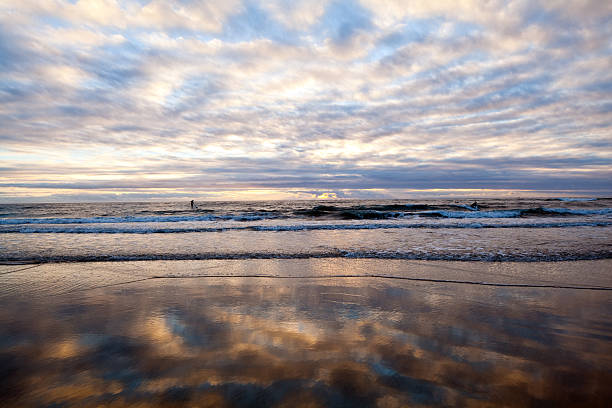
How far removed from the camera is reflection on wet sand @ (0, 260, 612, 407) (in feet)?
7.39

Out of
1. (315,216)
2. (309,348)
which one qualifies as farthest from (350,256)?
(315,216)

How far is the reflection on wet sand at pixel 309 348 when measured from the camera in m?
2.25

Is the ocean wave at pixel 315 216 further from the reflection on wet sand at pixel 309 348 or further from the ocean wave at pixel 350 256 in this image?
the reflection on wet sand at pixel 309 348

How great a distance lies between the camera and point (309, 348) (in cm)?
294

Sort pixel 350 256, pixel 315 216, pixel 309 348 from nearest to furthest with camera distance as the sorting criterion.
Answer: pixel 309 348, pixel 350 256, pixel 315 216

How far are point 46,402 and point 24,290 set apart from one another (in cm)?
406

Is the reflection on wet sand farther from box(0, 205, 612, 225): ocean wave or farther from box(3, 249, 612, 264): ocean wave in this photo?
box(0, 205, 612, 225): ocean wave

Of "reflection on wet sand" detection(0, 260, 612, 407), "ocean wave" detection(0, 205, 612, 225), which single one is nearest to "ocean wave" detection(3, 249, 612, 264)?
"reflection on wet sand" detection(0, 260, 612, 407)

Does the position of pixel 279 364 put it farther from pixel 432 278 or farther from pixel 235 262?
pixel 235 262

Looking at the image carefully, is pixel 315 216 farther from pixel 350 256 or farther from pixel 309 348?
pixel 309 348

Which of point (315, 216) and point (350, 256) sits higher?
point (350, 256)

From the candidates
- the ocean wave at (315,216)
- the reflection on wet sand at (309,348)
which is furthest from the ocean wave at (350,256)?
the ocean wave at (315,216)

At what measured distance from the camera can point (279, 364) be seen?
8.70ft

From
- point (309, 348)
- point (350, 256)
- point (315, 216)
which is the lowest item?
point (315, 216)
